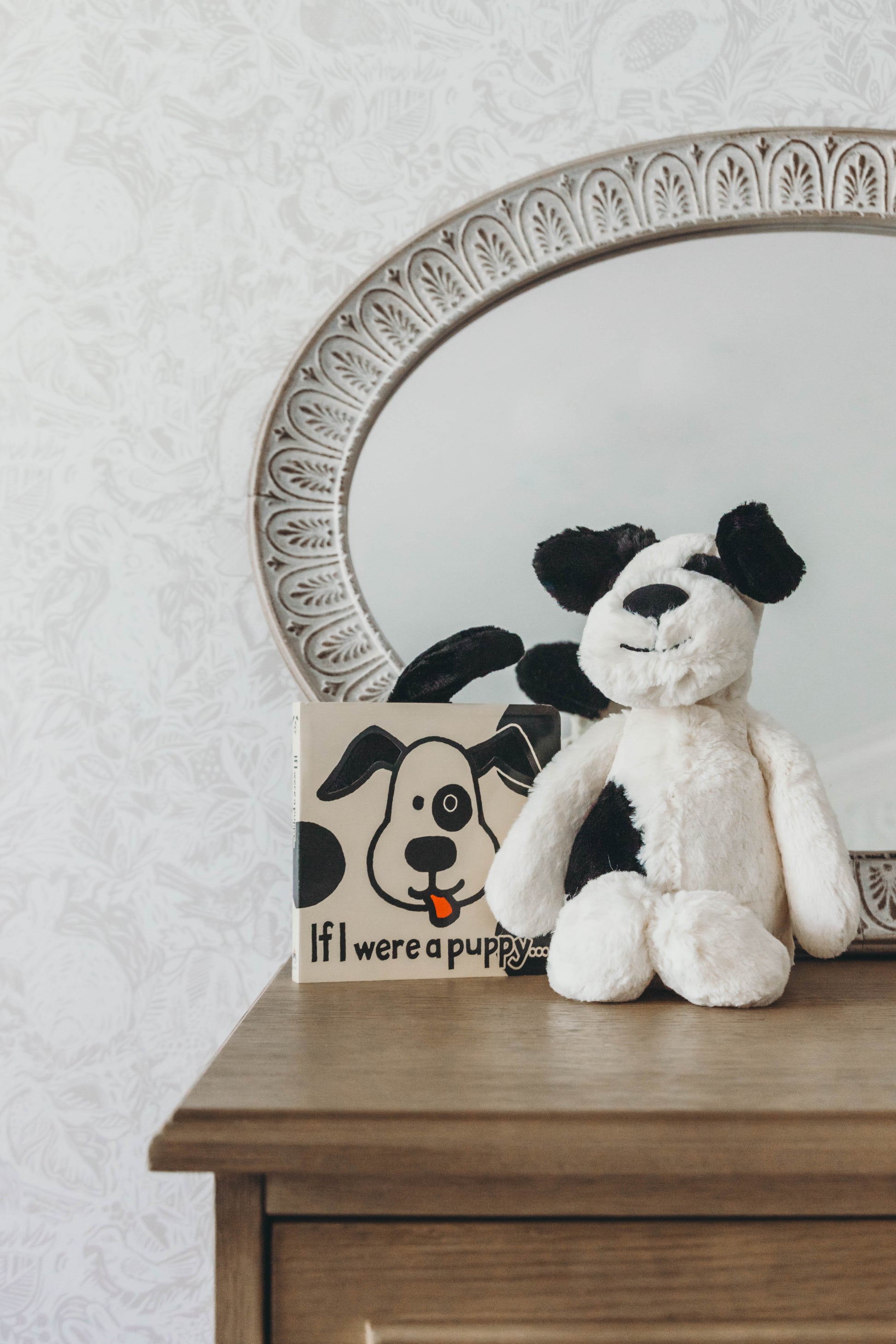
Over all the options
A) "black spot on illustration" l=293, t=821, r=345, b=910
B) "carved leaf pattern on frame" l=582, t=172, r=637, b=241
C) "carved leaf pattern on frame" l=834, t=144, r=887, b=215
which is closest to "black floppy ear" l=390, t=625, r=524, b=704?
"black spot on illustration" l=293, t=821, r=345, b=910

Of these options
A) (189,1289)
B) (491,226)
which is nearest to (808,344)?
(491,226)

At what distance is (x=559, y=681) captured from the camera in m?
0.87

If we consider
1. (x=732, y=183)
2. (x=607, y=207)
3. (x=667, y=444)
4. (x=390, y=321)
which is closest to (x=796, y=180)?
(x=732, y=183)

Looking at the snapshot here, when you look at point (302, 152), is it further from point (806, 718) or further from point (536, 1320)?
point (536, 1320)

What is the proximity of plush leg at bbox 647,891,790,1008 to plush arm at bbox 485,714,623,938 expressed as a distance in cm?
10

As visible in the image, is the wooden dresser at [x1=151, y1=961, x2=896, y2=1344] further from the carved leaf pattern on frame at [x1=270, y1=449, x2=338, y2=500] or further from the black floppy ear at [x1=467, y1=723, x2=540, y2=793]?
the carved leaf pattern on frame at [x1=270, y1=449, x2=338, y2=500]

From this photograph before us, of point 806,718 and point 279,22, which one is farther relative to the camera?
point 279,22

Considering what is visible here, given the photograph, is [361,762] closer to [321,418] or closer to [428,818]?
[428,818]

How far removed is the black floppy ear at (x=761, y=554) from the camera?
0.66 meters

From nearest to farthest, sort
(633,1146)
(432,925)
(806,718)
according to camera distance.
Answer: (633,1146) < (432,925) < (806,718)

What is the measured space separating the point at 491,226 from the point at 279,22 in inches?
13.1

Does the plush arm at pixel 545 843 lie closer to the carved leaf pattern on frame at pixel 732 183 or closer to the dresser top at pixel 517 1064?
the dresser top at pixel 517 1064

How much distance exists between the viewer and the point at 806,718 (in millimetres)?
888

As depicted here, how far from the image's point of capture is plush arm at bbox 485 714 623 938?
693 millimetres
